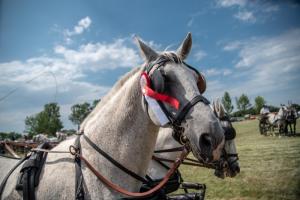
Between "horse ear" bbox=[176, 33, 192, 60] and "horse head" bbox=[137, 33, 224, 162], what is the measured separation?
0.05 m

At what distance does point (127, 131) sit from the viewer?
2432 mm

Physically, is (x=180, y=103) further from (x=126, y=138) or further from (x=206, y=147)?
(x=126, y=138)


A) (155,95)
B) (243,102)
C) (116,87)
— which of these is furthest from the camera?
(243,102)

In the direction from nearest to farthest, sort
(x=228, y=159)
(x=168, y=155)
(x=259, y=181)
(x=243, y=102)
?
(x=168, y=155), (x=228, y=159), (x=259, y=181), (x=243, y=102)

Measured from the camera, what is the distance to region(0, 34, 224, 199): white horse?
2176 mm

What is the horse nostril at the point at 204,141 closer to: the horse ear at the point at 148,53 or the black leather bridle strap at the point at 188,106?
the black leather bridle strap at the point at 188,106

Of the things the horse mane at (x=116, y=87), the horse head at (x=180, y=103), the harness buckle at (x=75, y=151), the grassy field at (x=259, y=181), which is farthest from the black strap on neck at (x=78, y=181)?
the grassy field at (x=259, y=181)

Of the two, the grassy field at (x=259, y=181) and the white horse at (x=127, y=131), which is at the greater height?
the white horse at (x=127, y=131)

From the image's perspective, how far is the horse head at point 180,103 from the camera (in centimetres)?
193

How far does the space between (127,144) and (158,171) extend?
92.3 inches

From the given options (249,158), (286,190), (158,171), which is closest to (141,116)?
→ (158,171)

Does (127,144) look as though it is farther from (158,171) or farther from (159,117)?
(158,171)

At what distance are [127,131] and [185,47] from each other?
106cm

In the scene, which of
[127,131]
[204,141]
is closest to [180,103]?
[204,141]
